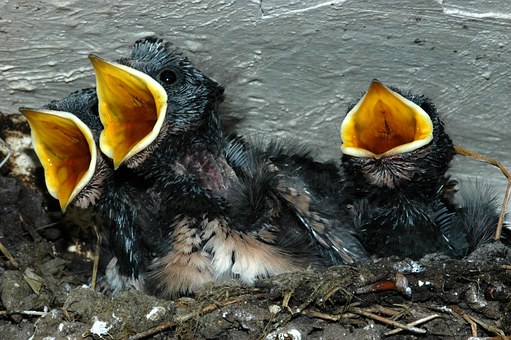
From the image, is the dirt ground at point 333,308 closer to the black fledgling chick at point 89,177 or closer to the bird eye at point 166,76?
the black fledgling chick at point 89,177

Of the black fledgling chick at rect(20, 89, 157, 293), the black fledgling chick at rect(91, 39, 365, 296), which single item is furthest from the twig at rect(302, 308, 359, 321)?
the black fledgling chick at rect(20, 89, 157, 293)

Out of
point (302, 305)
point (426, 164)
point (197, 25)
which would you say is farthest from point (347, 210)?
point (197, 25)

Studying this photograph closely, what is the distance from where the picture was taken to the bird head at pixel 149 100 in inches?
101

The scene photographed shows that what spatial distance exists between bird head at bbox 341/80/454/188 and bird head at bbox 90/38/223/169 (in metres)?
0.44

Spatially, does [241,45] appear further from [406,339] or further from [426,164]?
[406,339]

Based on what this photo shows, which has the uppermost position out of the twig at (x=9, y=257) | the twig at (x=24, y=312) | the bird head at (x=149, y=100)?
the bird head at (x=149, y=100)

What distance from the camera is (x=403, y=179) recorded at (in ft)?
8.96

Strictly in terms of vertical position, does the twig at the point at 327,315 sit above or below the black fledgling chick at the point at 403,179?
A: below

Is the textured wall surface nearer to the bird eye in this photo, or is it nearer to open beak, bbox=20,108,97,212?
the bird eye

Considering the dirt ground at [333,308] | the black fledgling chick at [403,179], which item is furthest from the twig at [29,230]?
the black fledgling chick at [403,179]

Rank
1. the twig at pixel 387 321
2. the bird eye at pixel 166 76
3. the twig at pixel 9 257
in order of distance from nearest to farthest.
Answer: the twig at pixel 387 321 < the bird eye at pixel 166 76 < the twig at pixel 9 257

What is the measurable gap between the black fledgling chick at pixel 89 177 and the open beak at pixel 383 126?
2.00ft

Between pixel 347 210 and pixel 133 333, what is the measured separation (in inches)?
29.9

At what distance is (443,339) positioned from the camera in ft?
7.95
